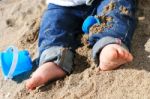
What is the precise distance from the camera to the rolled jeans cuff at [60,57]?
6.08 feet

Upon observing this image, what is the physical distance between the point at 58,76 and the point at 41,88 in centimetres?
9

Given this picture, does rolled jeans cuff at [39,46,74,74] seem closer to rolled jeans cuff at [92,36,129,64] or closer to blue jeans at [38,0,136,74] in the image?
blue jeans at [38,0,136,74]

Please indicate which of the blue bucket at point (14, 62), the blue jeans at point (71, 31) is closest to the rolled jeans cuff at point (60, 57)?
the blue jeans at point (71, 31)

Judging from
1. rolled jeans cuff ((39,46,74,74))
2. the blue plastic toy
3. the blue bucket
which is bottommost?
the blue bucket

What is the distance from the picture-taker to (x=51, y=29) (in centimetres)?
204

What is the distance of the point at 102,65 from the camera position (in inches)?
69.8

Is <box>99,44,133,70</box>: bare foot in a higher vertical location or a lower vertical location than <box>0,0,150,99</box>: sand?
higher

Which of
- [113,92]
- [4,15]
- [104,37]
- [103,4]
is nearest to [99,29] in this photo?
[104,37]

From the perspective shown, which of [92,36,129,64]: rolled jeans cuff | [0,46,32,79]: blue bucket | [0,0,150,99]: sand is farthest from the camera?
[0,46,32,79]: blue bucket

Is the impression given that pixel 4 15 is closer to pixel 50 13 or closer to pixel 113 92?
pixel 50 13

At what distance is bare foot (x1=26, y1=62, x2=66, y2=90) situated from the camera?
1804 mm

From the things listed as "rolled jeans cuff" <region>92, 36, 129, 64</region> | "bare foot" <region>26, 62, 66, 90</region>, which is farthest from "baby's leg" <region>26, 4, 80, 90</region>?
"rolled jeans cuff" <region>92, 36, 129, 64</region>

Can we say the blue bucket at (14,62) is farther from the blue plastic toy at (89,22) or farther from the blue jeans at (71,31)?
the blue plastic toy at (89,22)

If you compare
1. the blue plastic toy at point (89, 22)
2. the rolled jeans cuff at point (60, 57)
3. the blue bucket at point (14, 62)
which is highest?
the blue plastic toy at point (89, 22)
